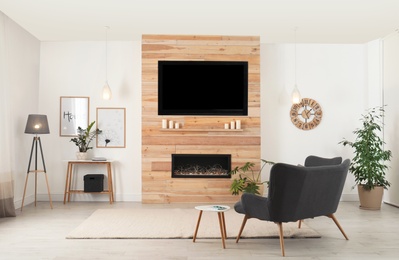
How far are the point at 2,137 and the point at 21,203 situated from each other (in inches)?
56.8

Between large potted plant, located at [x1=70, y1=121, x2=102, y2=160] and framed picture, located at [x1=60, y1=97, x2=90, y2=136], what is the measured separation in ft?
0.49

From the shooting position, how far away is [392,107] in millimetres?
7395

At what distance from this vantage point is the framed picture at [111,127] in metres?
7.91

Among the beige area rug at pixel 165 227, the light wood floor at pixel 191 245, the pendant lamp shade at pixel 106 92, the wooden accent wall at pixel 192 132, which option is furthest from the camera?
the wooden accent wall at pixel 192 132

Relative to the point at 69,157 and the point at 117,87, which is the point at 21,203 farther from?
the point at 117,87

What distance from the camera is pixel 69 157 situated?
7.93 metres

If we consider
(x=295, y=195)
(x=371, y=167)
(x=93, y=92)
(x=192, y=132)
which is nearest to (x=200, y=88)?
(x=192, y=132)

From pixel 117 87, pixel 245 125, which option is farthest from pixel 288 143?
pixel 117 87

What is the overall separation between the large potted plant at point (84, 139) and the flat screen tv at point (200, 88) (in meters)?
1.22

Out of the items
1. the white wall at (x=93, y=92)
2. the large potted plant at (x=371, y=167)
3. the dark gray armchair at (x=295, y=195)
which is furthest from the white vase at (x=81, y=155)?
the large potted plant at (x=371, y=167)

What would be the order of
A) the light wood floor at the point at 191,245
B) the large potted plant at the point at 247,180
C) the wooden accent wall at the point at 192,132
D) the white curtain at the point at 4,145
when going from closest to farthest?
1. the light wood floor at the point at 191,245
2. the white curtain at the point at 4,145
3. the large potted plant at the point at 247,180
4. the wooden accent wall at the point at 192,132

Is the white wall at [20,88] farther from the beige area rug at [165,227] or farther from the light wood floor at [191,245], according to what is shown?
the beige area rug at [165,227]

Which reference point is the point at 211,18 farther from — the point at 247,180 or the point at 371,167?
the point at 371,167

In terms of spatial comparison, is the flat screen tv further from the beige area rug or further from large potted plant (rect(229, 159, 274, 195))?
the beige area rug
